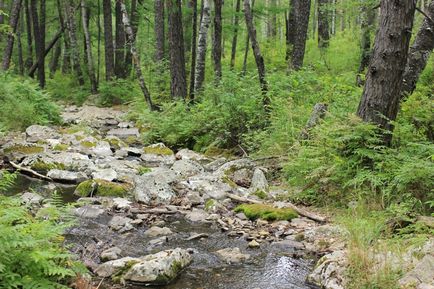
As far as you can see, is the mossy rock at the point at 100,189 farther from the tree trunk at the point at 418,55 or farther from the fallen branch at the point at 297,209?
the tree trunk at the point at 418,55

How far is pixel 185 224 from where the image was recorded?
639 cm

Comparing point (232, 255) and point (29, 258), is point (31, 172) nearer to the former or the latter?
point (232, 255)

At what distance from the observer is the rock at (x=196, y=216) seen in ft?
21.5

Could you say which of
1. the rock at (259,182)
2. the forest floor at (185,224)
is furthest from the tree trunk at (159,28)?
the rock at (259,182)

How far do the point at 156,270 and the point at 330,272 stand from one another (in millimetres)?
1689

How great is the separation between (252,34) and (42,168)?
606 cm

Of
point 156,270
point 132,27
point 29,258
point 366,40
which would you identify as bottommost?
point 156,270

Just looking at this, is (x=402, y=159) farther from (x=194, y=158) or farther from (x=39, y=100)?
(x=39, y=100)

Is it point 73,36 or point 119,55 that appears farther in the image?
point 119,55

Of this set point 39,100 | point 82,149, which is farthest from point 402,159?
point 39,100

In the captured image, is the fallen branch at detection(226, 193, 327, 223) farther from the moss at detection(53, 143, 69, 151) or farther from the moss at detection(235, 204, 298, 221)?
the moss at detection(53, 143, 69, 151)

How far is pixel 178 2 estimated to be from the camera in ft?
48.0

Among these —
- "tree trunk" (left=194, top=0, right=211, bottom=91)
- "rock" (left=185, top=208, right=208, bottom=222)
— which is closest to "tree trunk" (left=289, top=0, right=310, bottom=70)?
"tree trunk" (left=194, top=0, right=211, bottom=91)

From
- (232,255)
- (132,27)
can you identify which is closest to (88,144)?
(232,255)
